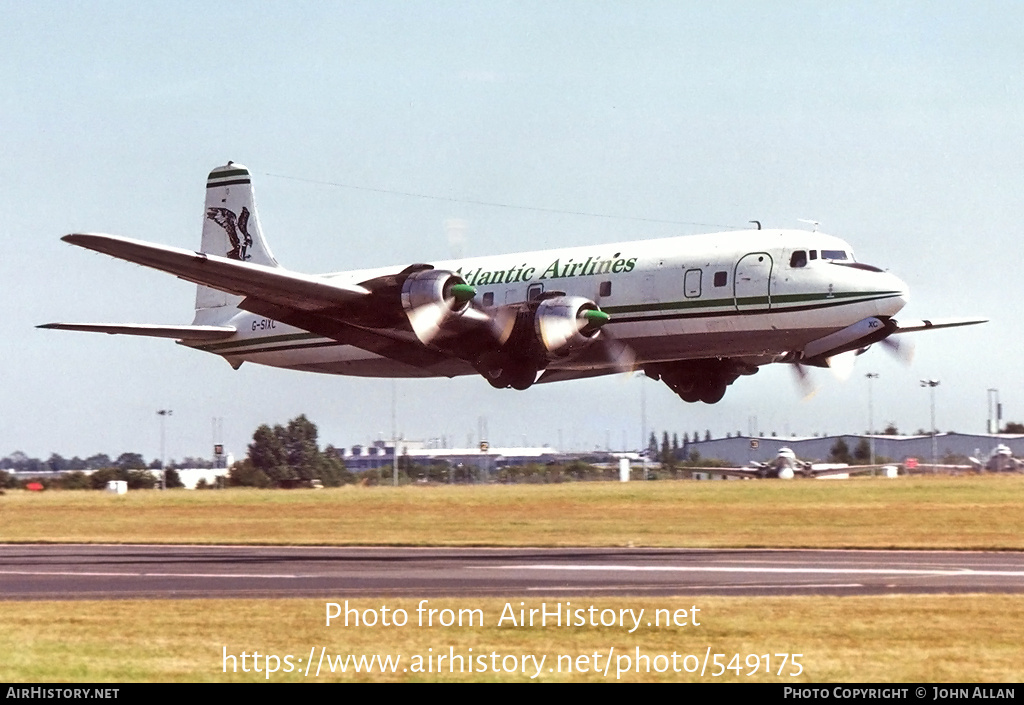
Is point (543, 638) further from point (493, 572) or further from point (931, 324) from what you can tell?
point (931, 324)

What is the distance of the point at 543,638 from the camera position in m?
19.4

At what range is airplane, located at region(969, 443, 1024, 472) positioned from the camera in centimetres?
8081

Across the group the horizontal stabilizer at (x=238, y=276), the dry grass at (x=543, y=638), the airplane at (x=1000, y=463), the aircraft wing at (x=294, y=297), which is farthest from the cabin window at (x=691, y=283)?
the airplane at (x=1000, y=463)

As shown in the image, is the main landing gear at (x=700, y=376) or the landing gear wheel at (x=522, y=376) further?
the main landing gear at (x=700, y=376)

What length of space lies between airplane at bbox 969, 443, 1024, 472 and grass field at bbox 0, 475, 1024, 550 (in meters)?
10.4

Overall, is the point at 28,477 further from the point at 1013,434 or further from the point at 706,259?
the point at 1013,434

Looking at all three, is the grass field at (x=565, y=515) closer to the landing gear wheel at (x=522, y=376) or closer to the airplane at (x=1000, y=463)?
the airplane at (x=1000, y=463)

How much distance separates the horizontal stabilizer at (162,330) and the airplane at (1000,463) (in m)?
56.0

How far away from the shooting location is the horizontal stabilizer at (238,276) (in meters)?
28.2

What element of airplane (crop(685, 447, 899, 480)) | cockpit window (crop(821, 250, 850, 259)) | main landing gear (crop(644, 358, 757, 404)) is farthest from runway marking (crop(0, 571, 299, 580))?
airplane (crop(685, 447, 899, 480))

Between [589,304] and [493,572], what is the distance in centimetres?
682

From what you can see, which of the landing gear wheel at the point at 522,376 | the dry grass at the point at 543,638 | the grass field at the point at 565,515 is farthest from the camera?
the grass field at the point at 565,515

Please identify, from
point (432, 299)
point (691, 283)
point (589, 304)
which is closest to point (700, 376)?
point (691, 283)
